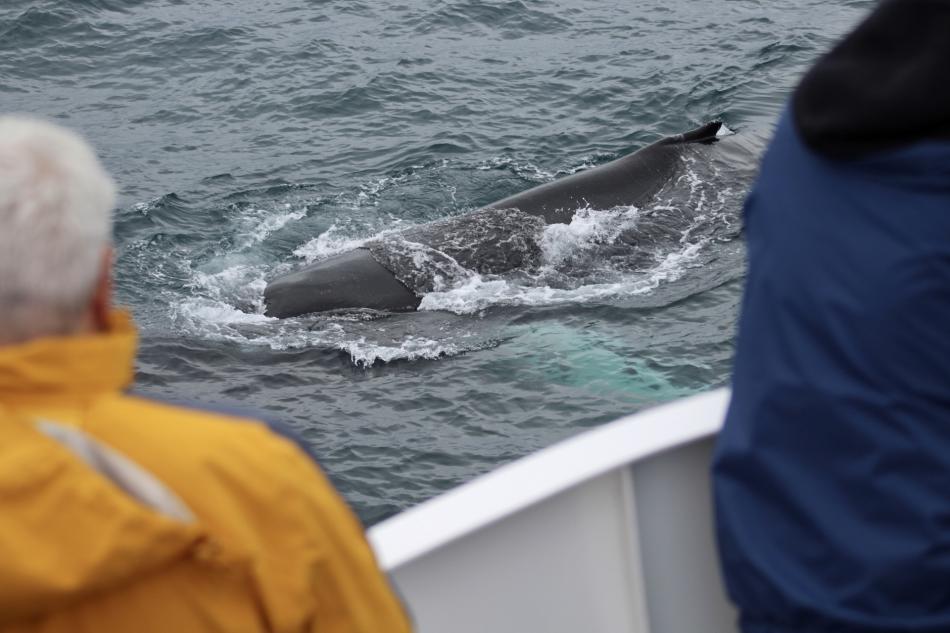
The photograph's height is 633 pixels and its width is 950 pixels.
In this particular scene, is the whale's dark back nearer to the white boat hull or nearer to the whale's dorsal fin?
the whale's dorsal fin

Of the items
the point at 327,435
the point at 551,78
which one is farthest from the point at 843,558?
the point at 551,78

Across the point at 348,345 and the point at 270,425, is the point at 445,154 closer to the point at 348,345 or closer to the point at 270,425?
the point at 348,345

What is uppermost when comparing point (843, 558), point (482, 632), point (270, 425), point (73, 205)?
point (73, 205)

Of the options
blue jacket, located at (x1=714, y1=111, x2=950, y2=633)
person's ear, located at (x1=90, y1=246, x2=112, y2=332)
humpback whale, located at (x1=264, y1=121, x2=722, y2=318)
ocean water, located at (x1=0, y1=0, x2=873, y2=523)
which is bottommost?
ocean water, located at (x1=0, y1=0, x2=873, y2=523)

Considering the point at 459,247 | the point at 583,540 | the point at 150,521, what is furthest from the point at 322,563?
the point at 459,247

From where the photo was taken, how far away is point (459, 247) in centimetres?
1066

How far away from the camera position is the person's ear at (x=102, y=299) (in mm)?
2096

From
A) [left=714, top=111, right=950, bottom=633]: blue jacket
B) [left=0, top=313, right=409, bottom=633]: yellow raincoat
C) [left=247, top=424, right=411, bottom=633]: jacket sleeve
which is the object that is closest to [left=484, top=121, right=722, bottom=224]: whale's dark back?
[left=714, top=111, right=950, bottom=633]: blue jacket

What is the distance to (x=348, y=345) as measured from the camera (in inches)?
372

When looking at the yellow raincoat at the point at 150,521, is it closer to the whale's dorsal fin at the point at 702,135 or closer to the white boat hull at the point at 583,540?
the white boat hull at the point at 583,540

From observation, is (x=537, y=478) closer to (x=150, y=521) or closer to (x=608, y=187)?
(x=150, y=521)

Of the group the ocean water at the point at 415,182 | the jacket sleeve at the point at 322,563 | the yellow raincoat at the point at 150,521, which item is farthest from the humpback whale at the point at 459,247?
the yellow raincoat at the point at 150,521

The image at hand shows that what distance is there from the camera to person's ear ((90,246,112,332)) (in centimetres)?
210

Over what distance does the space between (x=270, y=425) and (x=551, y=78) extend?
15.6 m
